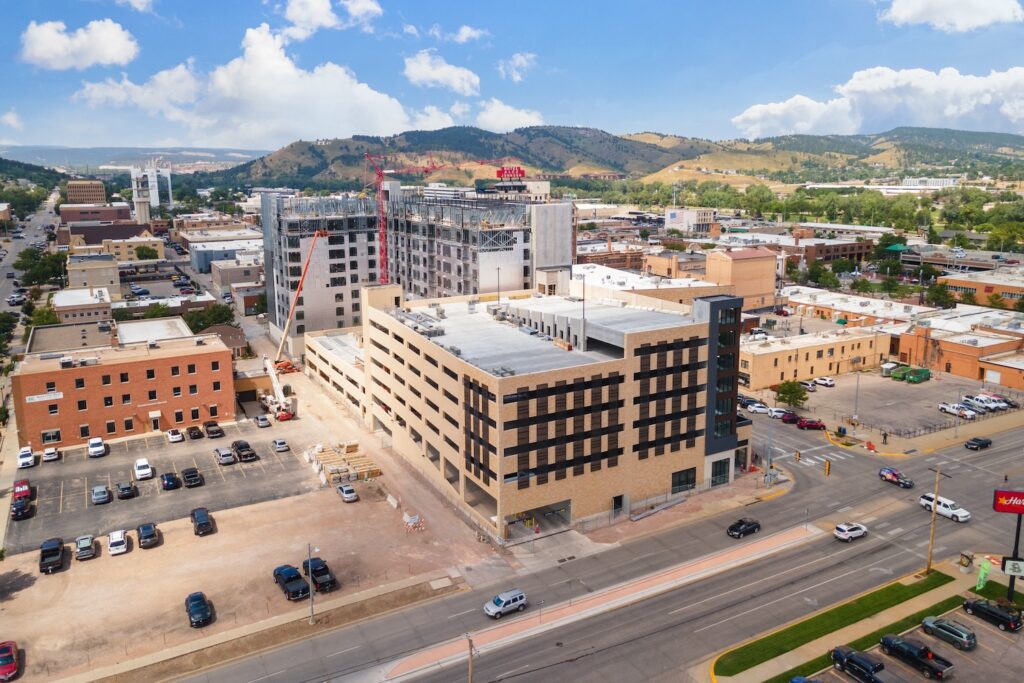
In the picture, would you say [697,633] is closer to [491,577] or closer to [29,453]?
[491,577]

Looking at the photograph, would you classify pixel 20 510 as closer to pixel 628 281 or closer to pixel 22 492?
pixel 22 492

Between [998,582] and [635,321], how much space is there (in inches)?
1406

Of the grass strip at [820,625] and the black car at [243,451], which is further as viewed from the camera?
the black car at [243,451]

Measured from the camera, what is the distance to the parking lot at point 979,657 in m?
45.3

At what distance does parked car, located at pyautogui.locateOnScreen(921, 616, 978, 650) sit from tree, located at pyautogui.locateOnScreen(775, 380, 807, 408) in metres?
44.3

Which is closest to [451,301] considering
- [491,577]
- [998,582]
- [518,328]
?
[518,328]

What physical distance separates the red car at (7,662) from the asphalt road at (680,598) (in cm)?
1143

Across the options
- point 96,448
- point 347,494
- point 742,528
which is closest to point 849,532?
point 742,528

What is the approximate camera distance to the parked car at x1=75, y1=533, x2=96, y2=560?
5934 cm

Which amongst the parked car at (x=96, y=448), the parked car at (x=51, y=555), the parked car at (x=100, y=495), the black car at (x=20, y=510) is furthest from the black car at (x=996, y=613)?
the parked car at (x=96, y=448)

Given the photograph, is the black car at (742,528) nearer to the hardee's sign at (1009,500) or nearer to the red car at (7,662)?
the hardee's sign at (1009,500)

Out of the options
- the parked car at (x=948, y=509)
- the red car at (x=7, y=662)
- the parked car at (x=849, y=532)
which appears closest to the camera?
the red car at (x=7, y=662)

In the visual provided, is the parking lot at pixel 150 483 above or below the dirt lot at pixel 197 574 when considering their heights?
above

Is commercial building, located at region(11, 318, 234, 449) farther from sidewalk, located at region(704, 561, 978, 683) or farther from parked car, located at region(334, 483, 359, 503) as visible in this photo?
sidewalk, located at region(704, 561, 978, 683)
